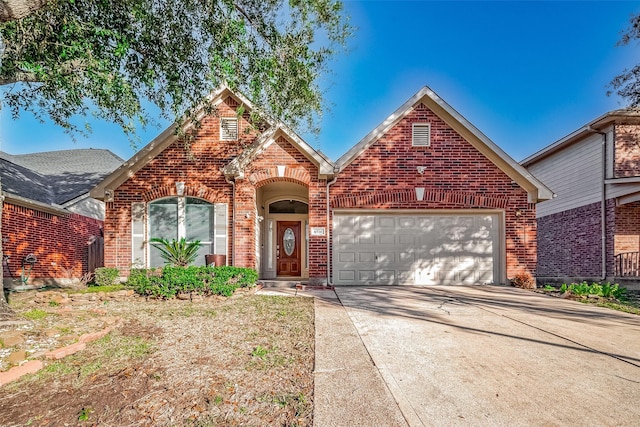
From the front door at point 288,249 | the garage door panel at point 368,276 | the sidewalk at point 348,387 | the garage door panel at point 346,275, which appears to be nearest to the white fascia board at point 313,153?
the garage door panel at point 346,275

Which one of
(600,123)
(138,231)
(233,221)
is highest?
(600,123)

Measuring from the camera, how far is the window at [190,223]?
10.3 metres

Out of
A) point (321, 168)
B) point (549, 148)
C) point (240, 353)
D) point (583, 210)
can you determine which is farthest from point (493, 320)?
point (549, 148)

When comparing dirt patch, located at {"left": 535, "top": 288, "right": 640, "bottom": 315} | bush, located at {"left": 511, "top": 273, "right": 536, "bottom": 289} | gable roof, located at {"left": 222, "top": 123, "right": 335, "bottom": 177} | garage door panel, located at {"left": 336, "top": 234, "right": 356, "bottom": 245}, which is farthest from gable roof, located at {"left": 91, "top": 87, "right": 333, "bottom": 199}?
dirt patch, located at {"left": 535, "top": 288, "right": 640, "bottom": 315}

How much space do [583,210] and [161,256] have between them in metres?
15.5

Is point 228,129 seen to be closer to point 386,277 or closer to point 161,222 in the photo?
point 161,222

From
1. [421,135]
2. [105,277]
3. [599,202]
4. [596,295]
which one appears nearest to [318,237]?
[421,135]

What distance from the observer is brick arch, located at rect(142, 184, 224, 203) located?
10242mm

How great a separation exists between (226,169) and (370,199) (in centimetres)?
429

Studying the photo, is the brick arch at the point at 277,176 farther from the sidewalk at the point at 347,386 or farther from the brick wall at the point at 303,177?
the sidewalk at the point at 347,386

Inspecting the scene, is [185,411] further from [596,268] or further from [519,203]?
[596,268]

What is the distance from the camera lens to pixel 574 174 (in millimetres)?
14109

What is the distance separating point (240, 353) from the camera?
4.02 m

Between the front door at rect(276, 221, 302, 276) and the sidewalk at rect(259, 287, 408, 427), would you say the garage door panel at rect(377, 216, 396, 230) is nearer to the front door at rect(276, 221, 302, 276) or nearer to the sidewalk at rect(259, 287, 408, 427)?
the front door at rect(276, 221, 302, 276)
